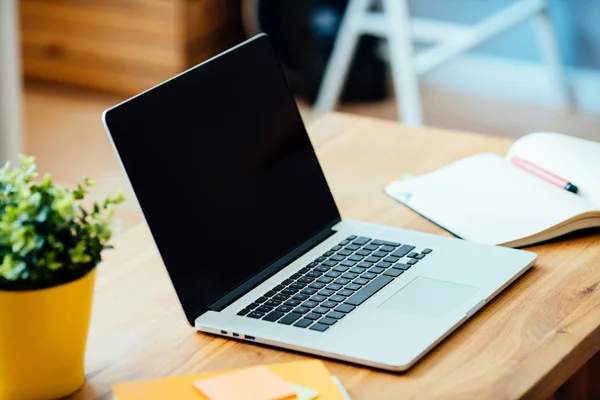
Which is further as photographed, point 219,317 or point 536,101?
point 536,101

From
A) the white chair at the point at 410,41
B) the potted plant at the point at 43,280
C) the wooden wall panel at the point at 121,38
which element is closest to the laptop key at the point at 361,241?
the potted plant at the point at 43,280

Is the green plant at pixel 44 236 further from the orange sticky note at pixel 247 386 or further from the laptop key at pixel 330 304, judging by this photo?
the laptop key at pixel 330 304

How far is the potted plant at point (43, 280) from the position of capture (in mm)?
824

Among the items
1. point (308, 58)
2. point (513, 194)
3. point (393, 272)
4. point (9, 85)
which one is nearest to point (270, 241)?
point (393, 272)

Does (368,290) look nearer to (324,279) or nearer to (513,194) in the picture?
(324,279)

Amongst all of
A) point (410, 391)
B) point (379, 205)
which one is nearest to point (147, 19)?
point (379, 205)

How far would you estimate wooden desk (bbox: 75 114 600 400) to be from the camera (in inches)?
35.8

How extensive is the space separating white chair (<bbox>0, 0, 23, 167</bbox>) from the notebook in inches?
64.1

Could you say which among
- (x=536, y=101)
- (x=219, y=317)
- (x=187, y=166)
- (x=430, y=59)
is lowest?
(x=536, y=101)

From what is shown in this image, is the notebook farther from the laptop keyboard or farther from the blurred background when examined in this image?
the blurred background

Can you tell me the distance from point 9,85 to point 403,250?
1521 mm

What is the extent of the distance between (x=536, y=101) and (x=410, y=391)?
282 centimetres

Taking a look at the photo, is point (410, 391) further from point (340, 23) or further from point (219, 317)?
point (340, 23)

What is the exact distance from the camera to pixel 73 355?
2.91ft
